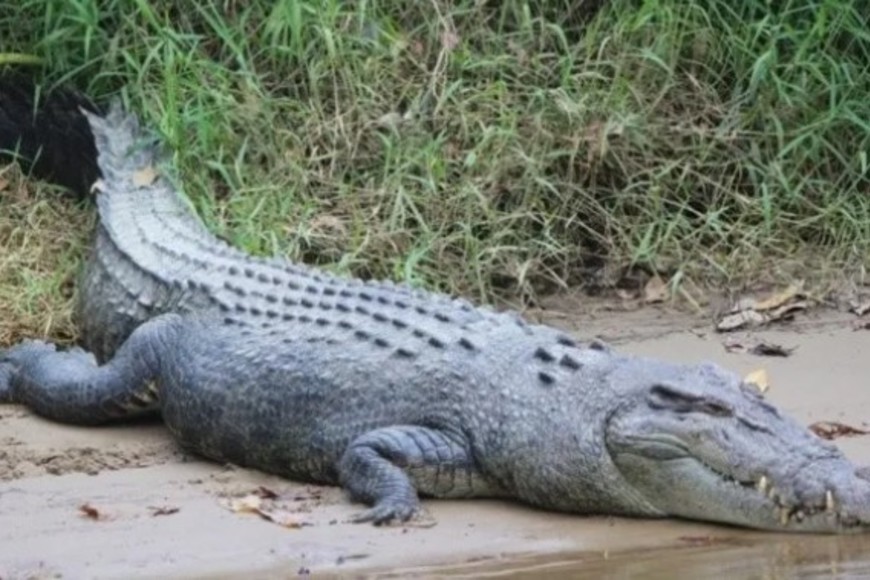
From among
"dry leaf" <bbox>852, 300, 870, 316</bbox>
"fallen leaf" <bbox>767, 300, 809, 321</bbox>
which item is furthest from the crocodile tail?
"dry leaf" <bbox>852, 300, 870, 316</bbox>

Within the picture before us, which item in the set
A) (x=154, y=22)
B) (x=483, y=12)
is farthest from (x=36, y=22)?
(x=483, y=12)

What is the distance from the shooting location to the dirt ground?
225 inches

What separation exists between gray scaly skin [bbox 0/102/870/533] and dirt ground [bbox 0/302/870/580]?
87 mm

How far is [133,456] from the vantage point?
22.5 ft

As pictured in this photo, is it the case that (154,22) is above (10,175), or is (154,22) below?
above

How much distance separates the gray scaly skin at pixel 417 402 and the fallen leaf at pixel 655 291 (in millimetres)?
1409

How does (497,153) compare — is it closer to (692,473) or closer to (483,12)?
(483,12)

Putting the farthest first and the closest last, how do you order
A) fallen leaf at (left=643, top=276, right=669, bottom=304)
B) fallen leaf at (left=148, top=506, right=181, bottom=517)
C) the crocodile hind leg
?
fallen leaf at (left=643, top=276, right=669, bottom=304) < the crocodile hind leg < fallen leaf at (left=148, top=506, right=181, bottom=517)

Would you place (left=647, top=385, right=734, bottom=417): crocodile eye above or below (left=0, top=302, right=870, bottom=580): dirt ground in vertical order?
above

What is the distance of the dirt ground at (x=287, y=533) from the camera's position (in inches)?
225

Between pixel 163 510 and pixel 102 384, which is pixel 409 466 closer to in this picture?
pixel 163 510

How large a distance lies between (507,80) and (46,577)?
3778mm

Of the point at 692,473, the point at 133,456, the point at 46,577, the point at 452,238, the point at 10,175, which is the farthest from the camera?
the point at 10,175

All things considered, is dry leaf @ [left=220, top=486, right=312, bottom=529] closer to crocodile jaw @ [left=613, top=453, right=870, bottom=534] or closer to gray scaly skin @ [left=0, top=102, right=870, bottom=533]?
gray scaly skin @ [left=0, top=102, right=870, bottom=533]
